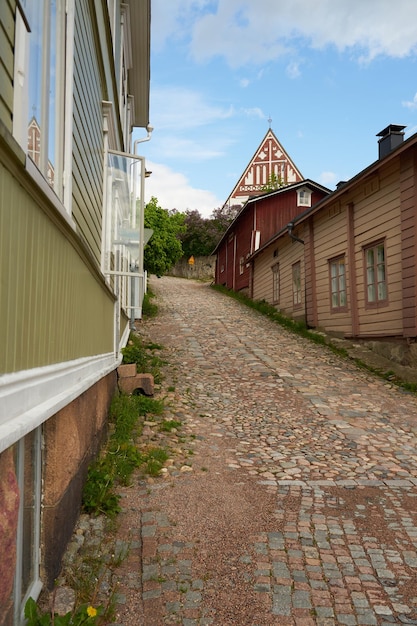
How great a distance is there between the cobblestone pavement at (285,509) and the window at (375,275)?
7.56 ft

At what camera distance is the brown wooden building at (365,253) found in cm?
960

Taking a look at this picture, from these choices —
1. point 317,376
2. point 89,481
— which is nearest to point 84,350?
point 89,481

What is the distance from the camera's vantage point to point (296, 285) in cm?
1659

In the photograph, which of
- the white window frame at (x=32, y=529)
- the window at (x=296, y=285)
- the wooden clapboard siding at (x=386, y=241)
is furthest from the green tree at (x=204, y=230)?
the white window frame at (x=32, y=529)

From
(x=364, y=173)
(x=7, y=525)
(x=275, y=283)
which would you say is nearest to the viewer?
(x=7, y=525)

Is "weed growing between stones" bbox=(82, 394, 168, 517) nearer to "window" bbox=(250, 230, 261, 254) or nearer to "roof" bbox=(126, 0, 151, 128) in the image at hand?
"roof" bbox=(126, 0, 151, 128)

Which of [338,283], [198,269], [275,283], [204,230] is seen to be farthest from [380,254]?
[198,269]

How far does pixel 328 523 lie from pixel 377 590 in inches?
36.7

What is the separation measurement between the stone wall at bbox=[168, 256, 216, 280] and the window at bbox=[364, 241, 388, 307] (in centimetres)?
3009

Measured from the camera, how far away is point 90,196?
198 inches

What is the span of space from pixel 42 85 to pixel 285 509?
3677 millimetres

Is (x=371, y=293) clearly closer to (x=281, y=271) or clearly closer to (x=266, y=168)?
(x=281, y=271)

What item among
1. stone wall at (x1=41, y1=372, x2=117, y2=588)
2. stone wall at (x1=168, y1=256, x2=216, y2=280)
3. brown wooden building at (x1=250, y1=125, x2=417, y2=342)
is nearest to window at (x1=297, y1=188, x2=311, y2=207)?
brown wooden building at (x1=250, y1=125, x2=417, y2=342)

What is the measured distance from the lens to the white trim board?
1717 mm
